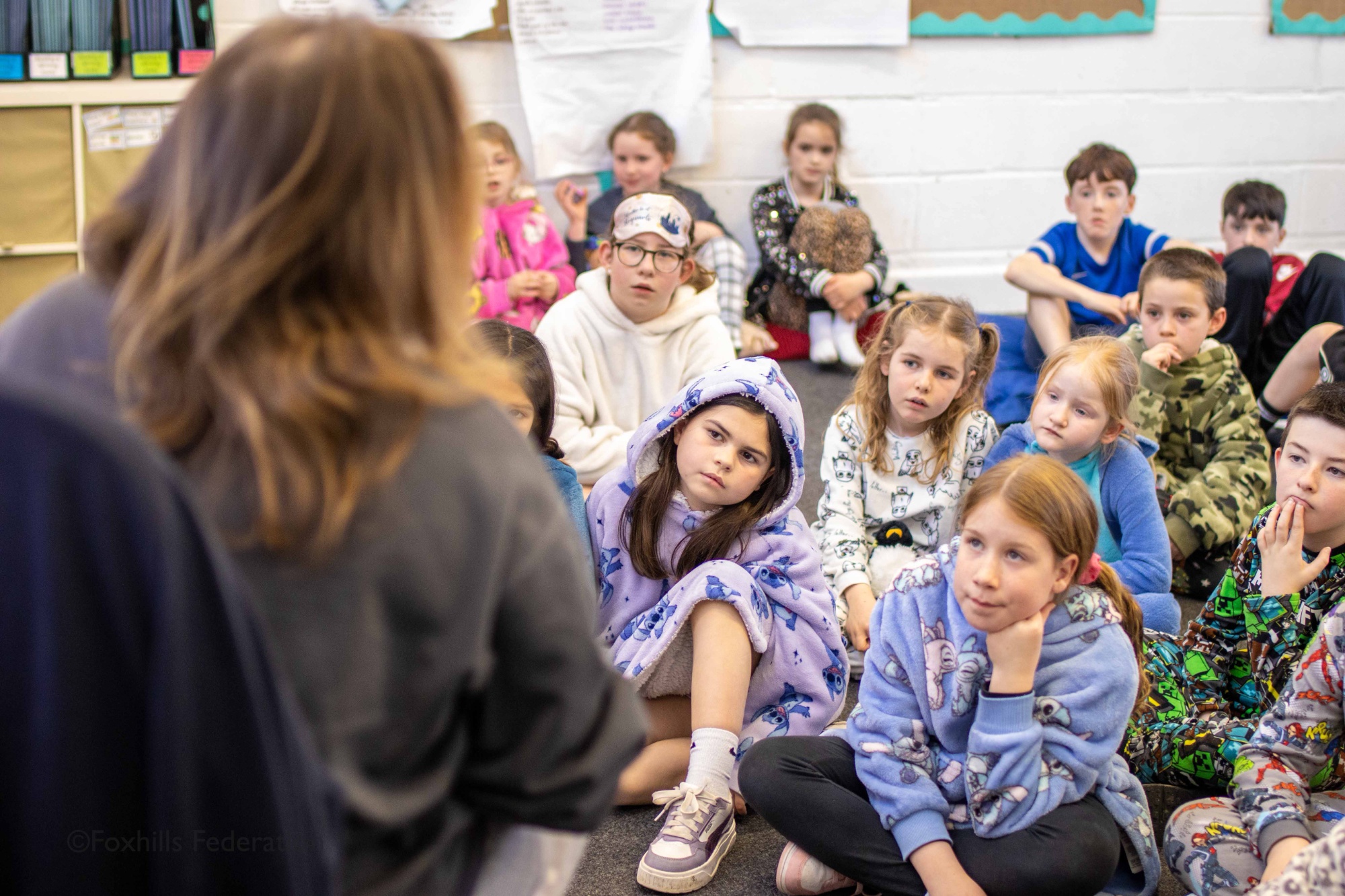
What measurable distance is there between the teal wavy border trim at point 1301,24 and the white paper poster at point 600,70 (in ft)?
5.96

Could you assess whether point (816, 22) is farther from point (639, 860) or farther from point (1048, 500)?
point (639, 860)

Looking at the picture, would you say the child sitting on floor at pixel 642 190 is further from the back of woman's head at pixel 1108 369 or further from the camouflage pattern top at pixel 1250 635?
the camouflage pattern top at pixel 1250 635

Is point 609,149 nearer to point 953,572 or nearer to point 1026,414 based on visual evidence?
point 1026,414

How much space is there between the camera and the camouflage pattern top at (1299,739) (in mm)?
1226

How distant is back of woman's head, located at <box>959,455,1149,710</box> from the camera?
3.79 feet

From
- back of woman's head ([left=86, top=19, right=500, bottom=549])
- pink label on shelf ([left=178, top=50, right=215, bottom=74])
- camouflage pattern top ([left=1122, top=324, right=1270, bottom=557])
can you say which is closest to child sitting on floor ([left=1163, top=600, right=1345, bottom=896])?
camouflage pattern top ([left=1122, top=324, right=1270, bottom=557])

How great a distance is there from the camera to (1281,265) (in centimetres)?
312

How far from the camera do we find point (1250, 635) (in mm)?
1458

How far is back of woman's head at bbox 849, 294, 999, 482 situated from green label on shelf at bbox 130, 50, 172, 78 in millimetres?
2154

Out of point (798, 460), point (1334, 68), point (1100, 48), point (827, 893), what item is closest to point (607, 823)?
point (827, 893)

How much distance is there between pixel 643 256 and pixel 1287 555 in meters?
1.20

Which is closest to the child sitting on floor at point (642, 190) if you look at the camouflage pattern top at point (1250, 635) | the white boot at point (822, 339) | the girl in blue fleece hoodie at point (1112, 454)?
the white boot at point (822, 339)

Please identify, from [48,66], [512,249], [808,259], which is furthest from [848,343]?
[48,66]

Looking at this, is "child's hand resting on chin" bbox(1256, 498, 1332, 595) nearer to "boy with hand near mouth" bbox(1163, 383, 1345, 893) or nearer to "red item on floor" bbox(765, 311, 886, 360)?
"boy with hand near mouth" bbox(1163, 383, 1345, 893)
